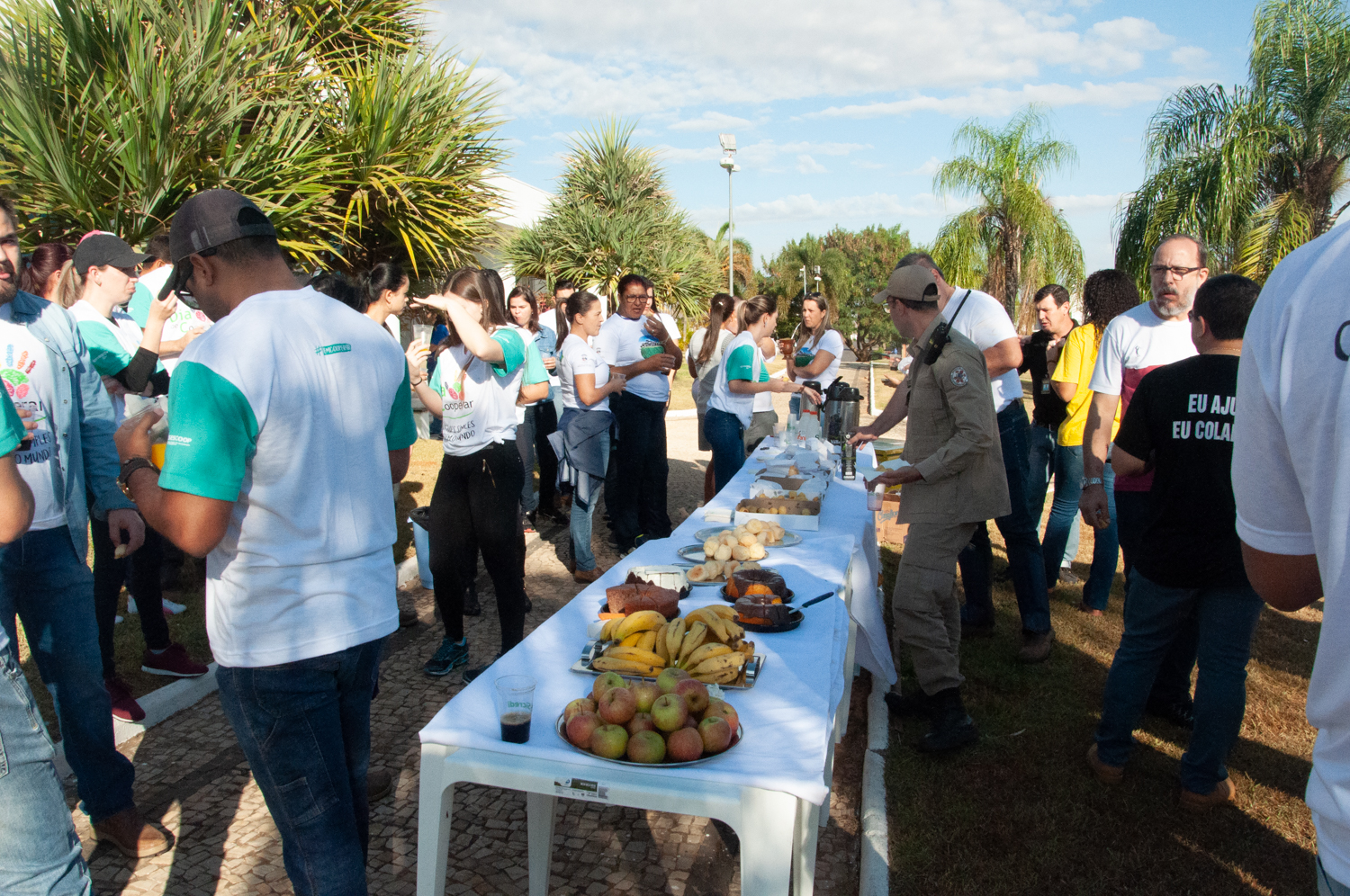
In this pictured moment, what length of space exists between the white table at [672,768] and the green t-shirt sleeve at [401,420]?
0.70 metres

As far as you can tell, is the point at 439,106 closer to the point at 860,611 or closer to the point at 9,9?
the point at 9,9

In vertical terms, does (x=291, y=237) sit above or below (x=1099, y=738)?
above

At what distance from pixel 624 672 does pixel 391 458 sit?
988mm

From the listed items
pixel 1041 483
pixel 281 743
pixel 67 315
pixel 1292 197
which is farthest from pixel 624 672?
pixel 1292 197

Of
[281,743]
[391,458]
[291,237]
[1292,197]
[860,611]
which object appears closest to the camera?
[281,743]

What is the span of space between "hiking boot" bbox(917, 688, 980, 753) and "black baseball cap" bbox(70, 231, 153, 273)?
4.07 meters

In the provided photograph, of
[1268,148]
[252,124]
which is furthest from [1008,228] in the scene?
[252,124]

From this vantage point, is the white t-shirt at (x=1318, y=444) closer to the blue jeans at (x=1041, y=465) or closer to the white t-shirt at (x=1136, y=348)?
the white t-shirt at (x=1136, y=348)

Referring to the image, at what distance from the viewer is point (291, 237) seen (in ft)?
32.5

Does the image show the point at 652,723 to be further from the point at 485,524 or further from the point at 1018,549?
the point at 1018,549

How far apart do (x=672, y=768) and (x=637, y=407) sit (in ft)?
15.2

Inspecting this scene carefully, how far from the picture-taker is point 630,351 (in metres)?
6.39

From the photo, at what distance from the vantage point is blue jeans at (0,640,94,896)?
5.38ft

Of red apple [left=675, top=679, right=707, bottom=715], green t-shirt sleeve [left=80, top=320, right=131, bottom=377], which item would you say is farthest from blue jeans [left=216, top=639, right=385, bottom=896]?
green t-shirt sleeve [left=80, top=320, right=131, bottom=377]
